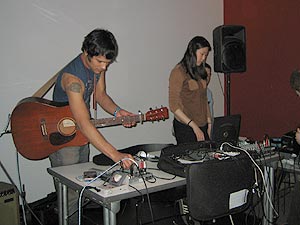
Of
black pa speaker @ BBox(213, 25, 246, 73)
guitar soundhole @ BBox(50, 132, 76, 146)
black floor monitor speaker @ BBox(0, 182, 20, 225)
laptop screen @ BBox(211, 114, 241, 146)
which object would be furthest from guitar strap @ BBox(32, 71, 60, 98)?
black pa speaker @ BBox(213, 25, 246, 73)

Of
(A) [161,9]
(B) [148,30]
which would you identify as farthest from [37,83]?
(A) [161,9]

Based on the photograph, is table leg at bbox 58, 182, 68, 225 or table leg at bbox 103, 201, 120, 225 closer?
table leg at bbox 103, 201, 120, 225

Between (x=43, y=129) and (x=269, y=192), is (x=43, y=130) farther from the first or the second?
(x=269, y=192)

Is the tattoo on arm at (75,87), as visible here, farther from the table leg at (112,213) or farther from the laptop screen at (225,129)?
the laptop screen at (225,129)

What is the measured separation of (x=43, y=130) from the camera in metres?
2.66

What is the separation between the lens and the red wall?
157 inches

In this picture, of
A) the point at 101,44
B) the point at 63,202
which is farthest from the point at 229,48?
the point at 63,202

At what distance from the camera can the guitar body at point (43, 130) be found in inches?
104

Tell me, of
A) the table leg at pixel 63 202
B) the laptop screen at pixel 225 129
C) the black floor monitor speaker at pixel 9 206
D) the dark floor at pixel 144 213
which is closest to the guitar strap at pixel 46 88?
the black floor monitor speaker at pixel 9 206

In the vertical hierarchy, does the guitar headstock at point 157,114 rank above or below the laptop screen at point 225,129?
above

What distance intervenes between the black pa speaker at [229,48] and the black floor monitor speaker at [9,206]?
2345 mm

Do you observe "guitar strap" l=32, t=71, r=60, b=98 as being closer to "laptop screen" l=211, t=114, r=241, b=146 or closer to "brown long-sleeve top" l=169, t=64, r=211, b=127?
"brown long-sleeve top" l=169, t=64, r=211, b=127

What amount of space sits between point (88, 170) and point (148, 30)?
2172 millimetres

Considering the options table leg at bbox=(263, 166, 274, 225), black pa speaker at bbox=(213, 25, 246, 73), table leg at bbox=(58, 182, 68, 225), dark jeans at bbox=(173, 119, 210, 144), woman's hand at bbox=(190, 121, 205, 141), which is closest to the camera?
table leg at bbox=(58, 182, 68, 225)
